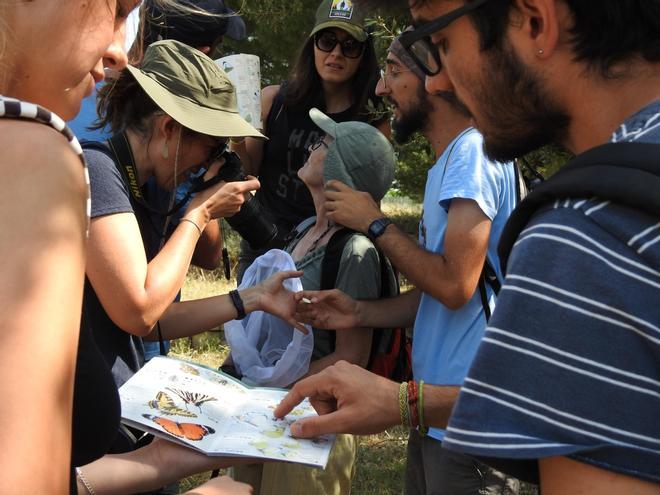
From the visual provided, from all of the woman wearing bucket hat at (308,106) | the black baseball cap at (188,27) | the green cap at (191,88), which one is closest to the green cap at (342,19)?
the woman wearing bucket hat at (308,106)

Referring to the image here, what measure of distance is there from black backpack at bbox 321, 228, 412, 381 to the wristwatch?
10cm

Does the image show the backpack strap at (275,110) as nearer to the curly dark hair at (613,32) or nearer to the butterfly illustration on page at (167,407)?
the butterfly illustration on page at (167,407)

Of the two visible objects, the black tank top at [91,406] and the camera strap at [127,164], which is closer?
the black tank top at [91,406]

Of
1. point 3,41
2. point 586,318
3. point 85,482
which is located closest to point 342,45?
point 85,482

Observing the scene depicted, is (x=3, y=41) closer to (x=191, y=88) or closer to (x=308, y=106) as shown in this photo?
(x=191, y=88)

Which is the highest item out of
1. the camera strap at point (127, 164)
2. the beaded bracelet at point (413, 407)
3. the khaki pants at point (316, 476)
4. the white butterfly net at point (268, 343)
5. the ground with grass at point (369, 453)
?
the camera strap at point (127, 164)

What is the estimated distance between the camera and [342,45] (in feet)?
12.3

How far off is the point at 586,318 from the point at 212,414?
A: 120 cm

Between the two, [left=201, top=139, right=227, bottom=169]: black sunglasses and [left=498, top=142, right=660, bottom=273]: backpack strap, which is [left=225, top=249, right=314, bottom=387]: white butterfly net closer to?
[left=201, top=139, right=227, bottom=169]: black sunglasses

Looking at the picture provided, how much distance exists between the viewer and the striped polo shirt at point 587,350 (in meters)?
0.87

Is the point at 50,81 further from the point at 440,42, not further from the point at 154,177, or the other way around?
the point at 154,177

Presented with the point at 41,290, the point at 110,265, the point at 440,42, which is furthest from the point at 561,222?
the point at 110,265

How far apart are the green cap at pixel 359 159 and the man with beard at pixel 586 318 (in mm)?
1832

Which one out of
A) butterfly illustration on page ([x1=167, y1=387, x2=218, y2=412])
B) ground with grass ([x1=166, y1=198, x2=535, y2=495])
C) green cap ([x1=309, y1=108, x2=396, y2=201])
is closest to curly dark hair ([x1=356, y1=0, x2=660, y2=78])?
butterfly illustration on page ([x1=167, y1=387, x2=218, y2=412])
